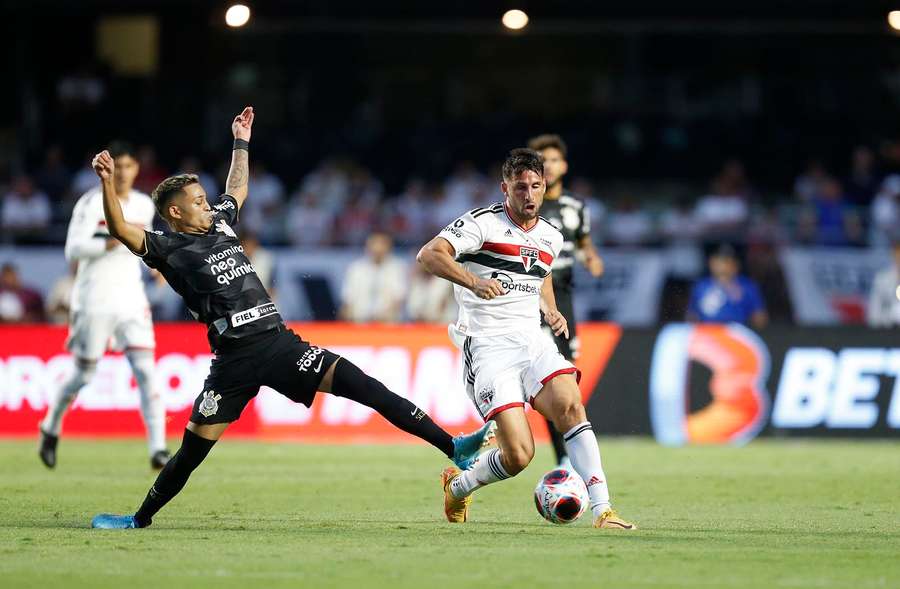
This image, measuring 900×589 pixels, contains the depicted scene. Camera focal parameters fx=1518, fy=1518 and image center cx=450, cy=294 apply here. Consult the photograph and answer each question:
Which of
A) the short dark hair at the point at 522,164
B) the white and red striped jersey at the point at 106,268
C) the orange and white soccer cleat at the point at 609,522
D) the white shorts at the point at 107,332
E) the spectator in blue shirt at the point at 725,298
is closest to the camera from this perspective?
the orange and white soccer cleat at the point at 609,522

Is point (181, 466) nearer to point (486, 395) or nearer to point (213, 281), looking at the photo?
point (213, 281)

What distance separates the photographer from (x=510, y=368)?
30.2 feet

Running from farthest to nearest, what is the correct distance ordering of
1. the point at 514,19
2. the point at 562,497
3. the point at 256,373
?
1. the point at 514,19
2. the point at 256,373
3. the point at 562,497

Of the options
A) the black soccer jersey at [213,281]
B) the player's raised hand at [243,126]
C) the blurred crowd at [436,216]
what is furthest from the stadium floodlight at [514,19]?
the black soccer jersey at [213,281]

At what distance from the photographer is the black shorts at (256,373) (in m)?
9.00

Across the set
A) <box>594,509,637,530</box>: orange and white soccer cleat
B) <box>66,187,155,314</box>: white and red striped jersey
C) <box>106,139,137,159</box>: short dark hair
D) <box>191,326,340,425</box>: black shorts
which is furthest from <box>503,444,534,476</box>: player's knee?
<box>106,139,137,159</box>: short dark hair

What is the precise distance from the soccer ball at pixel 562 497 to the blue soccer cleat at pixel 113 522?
96.5 inches

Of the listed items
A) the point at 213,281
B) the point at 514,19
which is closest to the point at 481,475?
the point at 213,281

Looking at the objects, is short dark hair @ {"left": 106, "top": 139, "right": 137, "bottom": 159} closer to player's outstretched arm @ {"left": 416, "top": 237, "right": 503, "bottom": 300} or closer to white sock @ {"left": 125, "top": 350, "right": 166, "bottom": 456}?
white sock @ {"left": 125, "top": 350, "right": 166, "bottom": 456}

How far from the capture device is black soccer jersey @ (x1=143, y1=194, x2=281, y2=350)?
9094 mm

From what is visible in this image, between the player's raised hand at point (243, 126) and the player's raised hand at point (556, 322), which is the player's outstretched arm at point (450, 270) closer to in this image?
the player's raised hand at point (556, 322)

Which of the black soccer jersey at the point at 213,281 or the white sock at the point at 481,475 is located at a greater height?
the black soccer jersey at the point at 213,281

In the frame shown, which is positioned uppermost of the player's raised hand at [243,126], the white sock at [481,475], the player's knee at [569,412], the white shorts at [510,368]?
the player's raised hand at [243,126]

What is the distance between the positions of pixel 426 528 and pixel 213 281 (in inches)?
77.7
